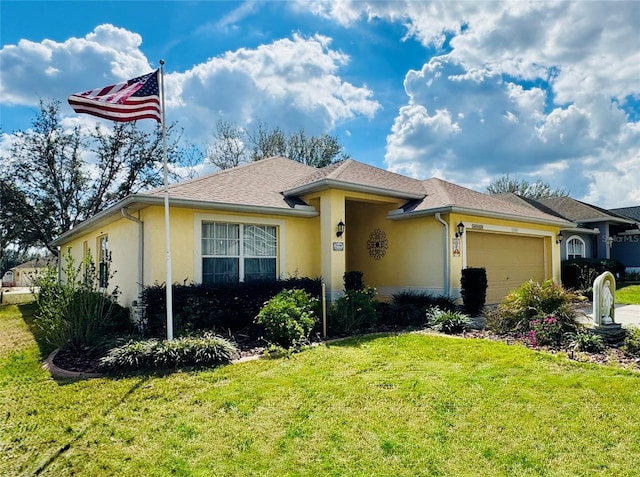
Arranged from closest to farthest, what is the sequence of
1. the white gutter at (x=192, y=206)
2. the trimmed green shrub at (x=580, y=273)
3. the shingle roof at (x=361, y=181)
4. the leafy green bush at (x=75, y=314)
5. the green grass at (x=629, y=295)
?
the leafy green bush at (x=75, y=314) < the white gutter at (x=192, y=206) < the shingle roof at (x=361, y=181) < the green grass at (x=629, y=295) < the trimmed green shrub at (x=580, y=273)

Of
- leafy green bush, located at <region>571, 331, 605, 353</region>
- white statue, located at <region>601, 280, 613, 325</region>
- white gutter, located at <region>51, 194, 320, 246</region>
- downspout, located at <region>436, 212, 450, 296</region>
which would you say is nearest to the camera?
leafy green bush, located at <region>571, 331, 605, 353</region>

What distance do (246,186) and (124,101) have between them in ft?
14.8

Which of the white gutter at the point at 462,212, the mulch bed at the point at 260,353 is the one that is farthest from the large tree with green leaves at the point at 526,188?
the mulch bed at the point at 260,353

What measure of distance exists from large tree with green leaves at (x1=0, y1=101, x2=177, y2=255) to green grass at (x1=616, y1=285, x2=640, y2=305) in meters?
23.4

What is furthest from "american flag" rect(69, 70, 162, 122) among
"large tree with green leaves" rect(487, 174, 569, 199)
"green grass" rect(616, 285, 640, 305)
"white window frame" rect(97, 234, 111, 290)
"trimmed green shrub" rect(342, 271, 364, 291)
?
"large tree with green leaves" rect(487, 174, 569, 199)

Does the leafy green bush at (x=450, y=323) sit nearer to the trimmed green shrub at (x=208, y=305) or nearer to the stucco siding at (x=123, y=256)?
the trimmed green shrub at (x=208, y=305)

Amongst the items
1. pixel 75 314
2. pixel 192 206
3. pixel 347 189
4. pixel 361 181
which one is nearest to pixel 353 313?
pixel 347 189

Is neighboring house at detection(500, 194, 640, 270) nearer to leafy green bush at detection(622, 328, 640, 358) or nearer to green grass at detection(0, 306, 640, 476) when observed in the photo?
leafy green bush at detection(622, 328, 640, 358)

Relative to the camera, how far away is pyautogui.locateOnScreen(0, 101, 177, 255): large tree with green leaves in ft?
69.9

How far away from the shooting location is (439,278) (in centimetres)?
1112

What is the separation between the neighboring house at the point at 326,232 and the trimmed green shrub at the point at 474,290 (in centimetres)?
44

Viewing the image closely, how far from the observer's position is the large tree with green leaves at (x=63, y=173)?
2130 cm

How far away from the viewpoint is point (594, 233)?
19.5m

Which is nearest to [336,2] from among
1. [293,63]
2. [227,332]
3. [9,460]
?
[293,63]
